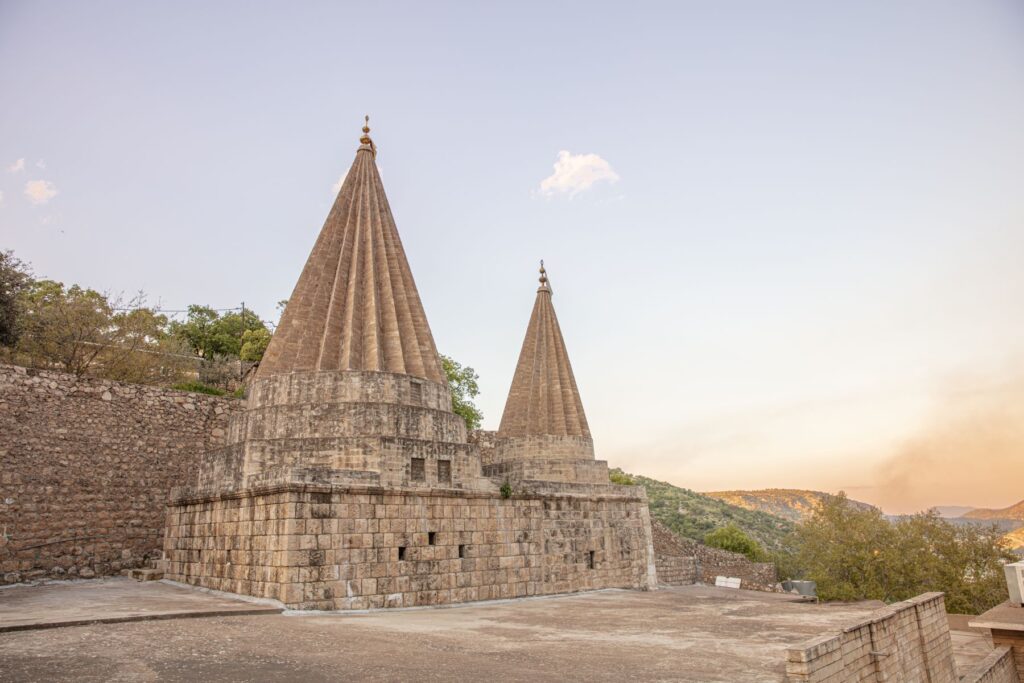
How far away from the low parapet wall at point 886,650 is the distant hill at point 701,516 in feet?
76.6

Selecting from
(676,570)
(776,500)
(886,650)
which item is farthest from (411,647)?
(776,500)

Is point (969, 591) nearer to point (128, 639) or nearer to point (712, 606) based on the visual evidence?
point (712, 606)

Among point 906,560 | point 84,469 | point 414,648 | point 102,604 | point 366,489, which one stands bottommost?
point 906,560

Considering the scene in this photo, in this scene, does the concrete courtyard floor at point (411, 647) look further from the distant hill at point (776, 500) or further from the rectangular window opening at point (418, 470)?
the distant hill at point (776, 500)

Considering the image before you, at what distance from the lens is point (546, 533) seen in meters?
13.3

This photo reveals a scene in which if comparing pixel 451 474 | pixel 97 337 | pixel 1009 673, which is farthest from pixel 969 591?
pixel 97 337

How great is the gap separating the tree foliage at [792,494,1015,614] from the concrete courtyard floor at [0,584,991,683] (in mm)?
12211

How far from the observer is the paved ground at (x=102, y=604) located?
721 cm

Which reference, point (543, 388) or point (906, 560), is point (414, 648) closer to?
point (543, 388)

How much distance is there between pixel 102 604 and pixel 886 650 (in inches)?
405

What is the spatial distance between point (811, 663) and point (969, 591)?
18099 mm

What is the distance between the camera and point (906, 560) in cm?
1986

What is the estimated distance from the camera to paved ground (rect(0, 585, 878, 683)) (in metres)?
5.27

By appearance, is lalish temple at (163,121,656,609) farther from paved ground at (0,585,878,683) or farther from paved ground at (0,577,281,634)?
paved ground at (0,585,878,683)
